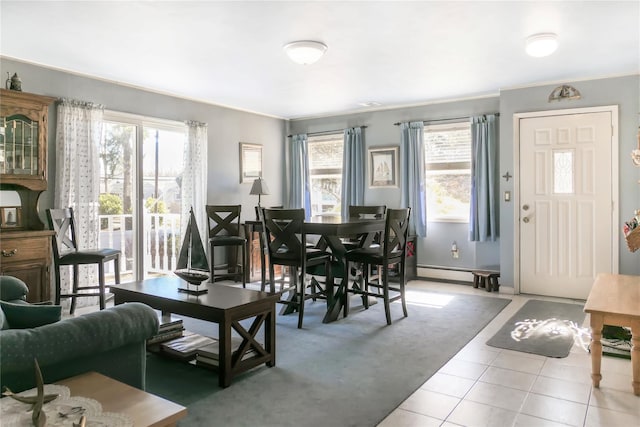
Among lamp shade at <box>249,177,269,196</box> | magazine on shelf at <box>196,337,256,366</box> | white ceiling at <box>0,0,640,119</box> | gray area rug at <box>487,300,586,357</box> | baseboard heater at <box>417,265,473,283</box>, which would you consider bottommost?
gray area rug at <box>487,300,586,357</box>

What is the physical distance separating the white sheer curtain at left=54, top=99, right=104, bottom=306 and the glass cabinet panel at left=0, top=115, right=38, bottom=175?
1.32ft

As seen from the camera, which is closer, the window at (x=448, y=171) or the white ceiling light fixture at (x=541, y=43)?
the white ceiling light fixture at (x=541, y=43)

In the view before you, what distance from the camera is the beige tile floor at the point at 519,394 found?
228 centimetres

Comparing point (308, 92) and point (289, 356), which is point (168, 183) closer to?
point (308, 92)

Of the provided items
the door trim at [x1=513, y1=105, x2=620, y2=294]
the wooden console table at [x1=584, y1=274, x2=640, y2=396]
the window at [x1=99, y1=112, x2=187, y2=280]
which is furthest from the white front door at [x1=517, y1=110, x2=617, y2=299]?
the window at [x1=99, y1=112, x2=187, y2=280]

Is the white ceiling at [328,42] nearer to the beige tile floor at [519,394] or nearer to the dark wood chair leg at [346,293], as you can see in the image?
the dark wood chair leg at [346,293]

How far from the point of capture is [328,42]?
3.66 meters

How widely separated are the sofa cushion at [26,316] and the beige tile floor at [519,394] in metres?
1.64

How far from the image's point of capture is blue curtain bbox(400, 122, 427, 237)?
615 cm

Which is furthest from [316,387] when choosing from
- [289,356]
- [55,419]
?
[55,419]

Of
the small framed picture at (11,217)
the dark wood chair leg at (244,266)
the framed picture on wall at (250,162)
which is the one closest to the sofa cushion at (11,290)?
the small framed picture at (11,217)

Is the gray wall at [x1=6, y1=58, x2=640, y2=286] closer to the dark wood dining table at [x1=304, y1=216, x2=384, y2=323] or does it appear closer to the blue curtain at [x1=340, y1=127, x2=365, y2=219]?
the blue curtain at [x1=340, y1=127, x2=365, y2=219]

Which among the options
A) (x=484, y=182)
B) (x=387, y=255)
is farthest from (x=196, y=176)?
(x=484, y=182)

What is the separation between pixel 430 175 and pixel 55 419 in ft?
18.1
